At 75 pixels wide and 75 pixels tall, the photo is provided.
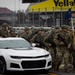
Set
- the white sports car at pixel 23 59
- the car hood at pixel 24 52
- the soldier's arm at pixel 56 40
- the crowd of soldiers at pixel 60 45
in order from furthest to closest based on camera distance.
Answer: the soldier's arm at pixel 56 40, the crowd of soldiers at pixel 60 45, the car hood at pixel 24 52, the white sports car at pixel 23 59

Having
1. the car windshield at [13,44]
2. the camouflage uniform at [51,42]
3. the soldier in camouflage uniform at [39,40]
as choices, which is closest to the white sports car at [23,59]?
the car windshield at [13,44]

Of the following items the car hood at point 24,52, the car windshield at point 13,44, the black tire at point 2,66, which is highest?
the car windshield at point 13,44

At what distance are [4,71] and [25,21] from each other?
66.0 feet

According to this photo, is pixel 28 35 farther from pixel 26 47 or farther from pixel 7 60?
pixel 7 60

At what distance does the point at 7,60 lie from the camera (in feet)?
40.4

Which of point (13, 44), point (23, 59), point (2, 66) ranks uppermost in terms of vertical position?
point (13, 44)

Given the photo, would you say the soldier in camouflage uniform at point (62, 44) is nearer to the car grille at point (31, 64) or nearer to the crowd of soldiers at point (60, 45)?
the crowd of soldiers at point (60, 45)

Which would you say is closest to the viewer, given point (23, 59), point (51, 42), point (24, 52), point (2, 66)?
point (23, 59)

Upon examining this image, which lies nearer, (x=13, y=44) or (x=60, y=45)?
(x=13, y=44)

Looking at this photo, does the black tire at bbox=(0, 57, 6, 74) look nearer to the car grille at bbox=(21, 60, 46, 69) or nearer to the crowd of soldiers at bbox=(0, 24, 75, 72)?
the car grille at bbox=(21, 60, 46, 69)

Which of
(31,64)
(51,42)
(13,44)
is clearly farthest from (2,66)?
(51,42)

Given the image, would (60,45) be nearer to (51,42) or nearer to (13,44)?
(51,42)

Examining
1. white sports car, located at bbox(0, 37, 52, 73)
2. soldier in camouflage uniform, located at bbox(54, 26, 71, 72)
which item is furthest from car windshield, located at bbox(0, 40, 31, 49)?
soldier in camouflage uniform, located at bbox(54, 26, 71, 72)

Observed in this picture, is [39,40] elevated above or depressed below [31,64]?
above
